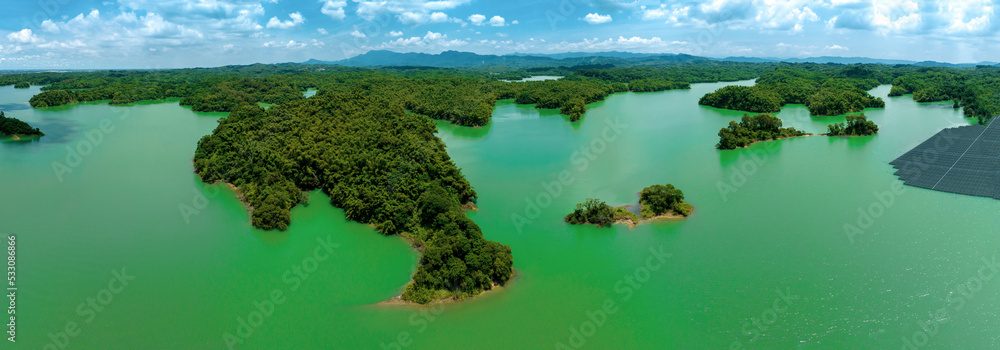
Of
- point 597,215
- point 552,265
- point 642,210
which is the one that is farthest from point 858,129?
point 552,265

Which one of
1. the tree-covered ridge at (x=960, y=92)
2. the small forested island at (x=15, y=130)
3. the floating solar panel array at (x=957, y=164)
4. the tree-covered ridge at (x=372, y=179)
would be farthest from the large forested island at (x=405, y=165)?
the floating solar panel array at (x=957, y=164)

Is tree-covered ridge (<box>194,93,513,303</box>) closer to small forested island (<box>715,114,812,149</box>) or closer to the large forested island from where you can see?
the large forested island

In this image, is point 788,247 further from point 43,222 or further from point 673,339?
point 43,222

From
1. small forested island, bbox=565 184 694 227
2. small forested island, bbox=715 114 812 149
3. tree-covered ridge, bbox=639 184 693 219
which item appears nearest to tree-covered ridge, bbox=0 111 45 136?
small forested island, bbox=565 184 694 227

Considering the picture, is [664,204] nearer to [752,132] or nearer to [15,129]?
[752,132]

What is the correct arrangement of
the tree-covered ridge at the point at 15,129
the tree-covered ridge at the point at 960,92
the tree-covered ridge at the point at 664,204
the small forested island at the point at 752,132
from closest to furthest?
the tree-covered ridge at the point at 664,204
the small forested island at the point at 752,132
the tree-covered ridge at the point at 15,129
the tree-covered ridge at the point at 960,92

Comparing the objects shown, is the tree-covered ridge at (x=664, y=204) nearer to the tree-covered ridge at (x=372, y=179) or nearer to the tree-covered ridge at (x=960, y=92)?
the tree-covered ridge at (x=372, y=179)

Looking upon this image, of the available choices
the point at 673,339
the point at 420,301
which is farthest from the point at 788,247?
the point at 420,301

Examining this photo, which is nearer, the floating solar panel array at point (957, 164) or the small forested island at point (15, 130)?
the floating solar panel array at point (957, 164)
